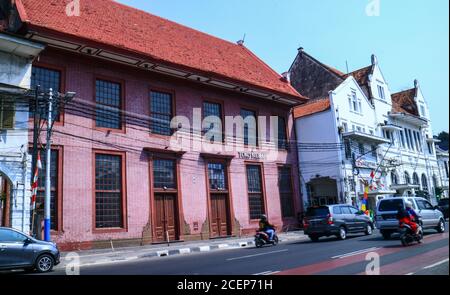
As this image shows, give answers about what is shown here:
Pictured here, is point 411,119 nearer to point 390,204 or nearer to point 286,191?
point 286,191

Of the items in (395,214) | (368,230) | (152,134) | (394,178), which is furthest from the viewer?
(394,178)

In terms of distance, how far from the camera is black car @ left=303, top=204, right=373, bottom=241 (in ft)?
62.8

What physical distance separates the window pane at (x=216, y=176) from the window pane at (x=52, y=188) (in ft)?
31.4

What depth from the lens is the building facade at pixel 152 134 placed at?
1873 cm

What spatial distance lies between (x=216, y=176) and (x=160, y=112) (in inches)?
218

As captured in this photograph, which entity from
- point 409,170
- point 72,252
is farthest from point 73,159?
point 409,170

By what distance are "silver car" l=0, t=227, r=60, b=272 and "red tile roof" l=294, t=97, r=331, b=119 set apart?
81.4ft

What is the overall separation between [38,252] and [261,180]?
707 inches

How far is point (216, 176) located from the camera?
25219mm

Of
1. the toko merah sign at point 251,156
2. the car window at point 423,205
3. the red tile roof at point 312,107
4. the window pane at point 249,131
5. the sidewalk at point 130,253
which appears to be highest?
the red tile roof at point 312,107

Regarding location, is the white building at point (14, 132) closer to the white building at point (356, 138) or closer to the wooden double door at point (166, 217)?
the wooden double door at point (166, 217)

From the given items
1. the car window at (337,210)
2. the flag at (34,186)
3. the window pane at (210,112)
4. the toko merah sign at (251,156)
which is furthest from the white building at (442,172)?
the flag at (34,186)

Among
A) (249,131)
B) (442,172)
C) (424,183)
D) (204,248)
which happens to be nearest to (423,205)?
(204,248)

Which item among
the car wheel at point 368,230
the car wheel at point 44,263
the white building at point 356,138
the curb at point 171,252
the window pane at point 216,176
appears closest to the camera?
the car wheel at point 44,263
